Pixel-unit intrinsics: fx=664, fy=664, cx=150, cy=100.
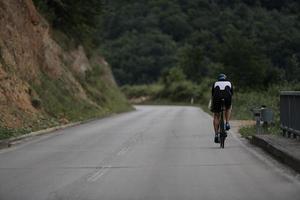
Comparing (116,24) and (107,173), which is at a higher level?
(116,24)

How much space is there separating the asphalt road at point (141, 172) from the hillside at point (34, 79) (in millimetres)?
5073

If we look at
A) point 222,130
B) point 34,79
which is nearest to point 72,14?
point 34,79

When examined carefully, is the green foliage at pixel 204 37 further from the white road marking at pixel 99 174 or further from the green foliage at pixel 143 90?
the white road marking at pixel 99 174

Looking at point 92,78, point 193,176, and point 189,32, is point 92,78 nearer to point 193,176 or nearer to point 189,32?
point 193,176

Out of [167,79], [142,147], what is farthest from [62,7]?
[167,79]

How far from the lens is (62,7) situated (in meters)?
44.5

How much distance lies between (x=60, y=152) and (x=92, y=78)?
34.8 m

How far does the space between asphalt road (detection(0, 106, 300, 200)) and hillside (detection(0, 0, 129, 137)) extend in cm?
507

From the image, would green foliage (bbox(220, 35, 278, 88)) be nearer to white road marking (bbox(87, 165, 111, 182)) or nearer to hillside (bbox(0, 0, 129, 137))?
hillside (bbox(0, 0, 129, 137))

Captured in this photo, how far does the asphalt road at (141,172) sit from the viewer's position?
35.2ft

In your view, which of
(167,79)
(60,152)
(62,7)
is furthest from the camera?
(167,79)

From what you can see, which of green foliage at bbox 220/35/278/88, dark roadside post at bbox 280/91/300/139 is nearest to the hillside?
dark roadside post at bbox 280/91/300/139

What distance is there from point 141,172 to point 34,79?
75.7ft

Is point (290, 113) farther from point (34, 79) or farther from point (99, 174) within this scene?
point (34, 79)
